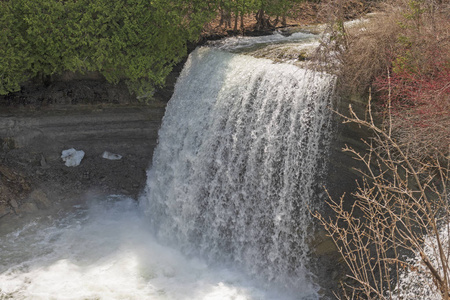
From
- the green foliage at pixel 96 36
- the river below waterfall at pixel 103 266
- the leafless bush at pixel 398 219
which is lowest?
the river below waterfall at pixel 103 266

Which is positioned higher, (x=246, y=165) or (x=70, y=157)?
(x=246, y=165)

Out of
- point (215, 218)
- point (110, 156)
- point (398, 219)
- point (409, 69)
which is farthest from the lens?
point (110, 156)

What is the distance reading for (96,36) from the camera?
11.4 m

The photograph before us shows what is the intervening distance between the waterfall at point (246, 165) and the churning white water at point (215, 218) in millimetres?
22

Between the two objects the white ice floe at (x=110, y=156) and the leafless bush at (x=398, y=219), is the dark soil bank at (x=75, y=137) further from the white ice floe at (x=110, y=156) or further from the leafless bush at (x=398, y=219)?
the leafless bush at (x=398, y=219)

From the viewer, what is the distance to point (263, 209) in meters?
9.16

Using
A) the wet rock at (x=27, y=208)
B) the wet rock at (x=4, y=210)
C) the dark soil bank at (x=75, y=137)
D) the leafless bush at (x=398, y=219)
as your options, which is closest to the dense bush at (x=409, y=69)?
the leafless bush at (x=398, y=219)

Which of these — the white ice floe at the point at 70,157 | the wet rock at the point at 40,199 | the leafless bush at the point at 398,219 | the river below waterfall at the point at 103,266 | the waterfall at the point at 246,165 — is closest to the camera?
the leafless bush at the point at 398,219

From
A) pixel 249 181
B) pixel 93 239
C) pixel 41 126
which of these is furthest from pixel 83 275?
pixel 41 126

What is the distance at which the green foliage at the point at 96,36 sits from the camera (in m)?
10.7

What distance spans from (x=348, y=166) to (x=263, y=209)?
6.45 ft

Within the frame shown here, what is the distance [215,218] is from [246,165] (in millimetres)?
1428

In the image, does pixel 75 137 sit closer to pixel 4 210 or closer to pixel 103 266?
pixel 4 210

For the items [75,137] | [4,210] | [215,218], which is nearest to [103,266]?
[215,218]
